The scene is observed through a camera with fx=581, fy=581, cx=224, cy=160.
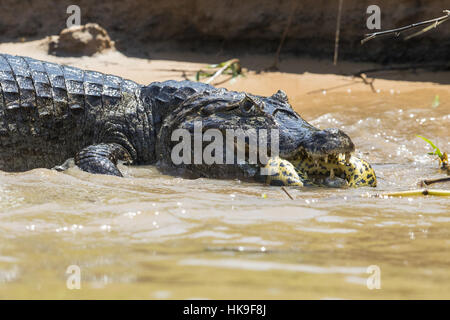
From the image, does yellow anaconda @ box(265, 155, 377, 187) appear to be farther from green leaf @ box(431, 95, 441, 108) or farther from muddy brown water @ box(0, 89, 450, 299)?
green leaf @ box(431, 95, 441, 108)

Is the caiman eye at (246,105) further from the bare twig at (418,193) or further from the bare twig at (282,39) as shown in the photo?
the bare twig at (282,39)

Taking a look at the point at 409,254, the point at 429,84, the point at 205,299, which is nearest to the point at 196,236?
the point at 205,299

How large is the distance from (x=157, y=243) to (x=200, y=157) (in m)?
2.18

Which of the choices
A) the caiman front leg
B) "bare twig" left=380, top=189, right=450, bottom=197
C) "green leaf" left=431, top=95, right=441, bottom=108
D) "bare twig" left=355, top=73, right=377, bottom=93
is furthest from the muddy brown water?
"bare twig" left=355, top=73, right=377, bottom=93

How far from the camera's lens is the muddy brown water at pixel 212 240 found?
1717mm

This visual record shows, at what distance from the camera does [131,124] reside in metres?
4.82

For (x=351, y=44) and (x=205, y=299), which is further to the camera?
(x=351, y=44)

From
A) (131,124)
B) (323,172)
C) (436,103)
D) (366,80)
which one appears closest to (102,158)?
(131,124)

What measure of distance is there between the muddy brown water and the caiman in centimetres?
27

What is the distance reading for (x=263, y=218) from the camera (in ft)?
8.52

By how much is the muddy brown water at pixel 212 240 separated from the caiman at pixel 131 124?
265mm

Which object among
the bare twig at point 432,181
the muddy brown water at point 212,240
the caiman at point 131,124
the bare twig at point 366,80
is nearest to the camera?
the muddy brown water at point 212,240

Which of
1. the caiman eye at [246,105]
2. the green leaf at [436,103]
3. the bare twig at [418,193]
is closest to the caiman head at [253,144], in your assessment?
the caiman eye at [246,105]
